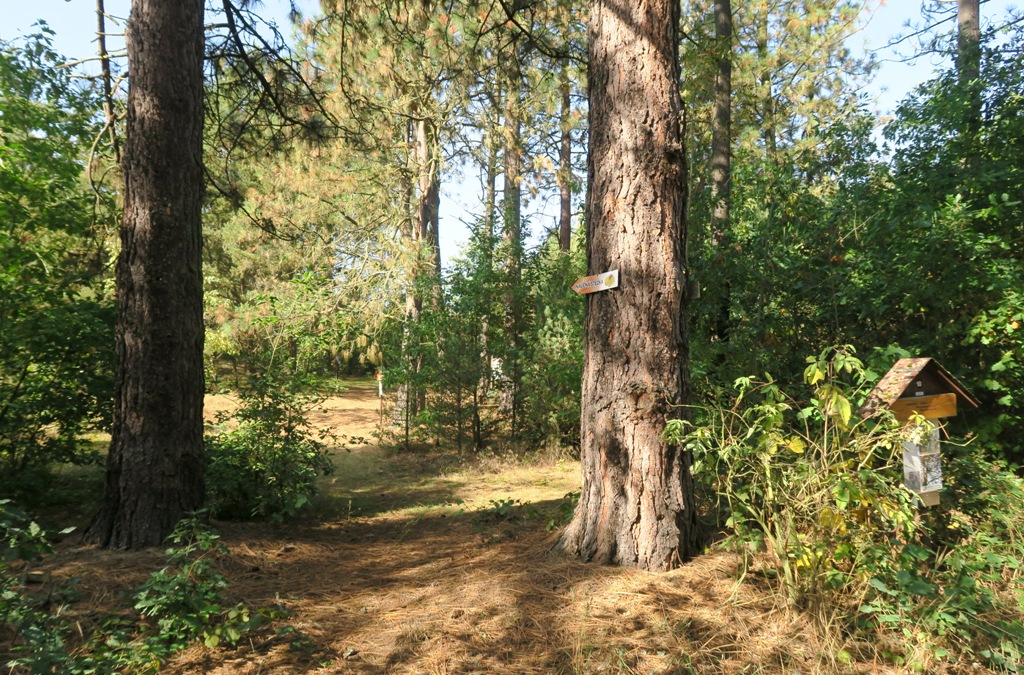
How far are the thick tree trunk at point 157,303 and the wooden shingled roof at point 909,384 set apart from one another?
16.1 feet

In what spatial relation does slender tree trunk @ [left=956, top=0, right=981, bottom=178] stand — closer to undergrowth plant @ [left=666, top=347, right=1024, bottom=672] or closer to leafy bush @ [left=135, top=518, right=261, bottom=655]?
undergrowth plant @ [left=666, top=347, right=1024, bottom=672]

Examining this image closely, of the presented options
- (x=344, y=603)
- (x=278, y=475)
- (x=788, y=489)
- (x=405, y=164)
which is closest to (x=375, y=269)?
(x=405, y=164)

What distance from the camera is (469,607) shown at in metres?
3.72

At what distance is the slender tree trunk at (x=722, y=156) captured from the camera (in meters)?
7.06

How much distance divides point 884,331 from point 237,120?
7946 millimetres

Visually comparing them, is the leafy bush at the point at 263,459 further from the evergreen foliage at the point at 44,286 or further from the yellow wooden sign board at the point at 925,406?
the yellow wooden sign board at the point at 925,406

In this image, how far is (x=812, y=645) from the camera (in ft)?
10.6

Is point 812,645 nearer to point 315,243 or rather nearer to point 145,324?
point 145,324

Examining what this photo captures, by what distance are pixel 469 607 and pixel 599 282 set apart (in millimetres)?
2168

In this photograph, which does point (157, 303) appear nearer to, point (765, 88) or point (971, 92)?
point (971, 92)

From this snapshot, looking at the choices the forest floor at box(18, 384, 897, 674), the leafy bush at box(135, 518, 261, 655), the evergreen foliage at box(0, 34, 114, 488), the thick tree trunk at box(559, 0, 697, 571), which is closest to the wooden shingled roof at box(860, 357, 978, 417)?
the thick tree trunk at box(559, 0, 697, 571)

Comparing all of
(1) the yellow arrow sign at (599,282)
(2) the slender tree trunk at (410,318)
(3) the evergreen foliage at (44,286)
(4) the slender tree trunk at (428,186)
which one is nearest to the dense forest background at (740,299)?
(3) the evergreen foliage at (44,286)

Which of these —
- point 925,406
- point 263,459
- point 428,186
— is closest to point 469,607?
point 925,406

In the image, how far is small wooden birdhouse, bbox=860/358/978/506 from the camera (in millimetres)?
3750
